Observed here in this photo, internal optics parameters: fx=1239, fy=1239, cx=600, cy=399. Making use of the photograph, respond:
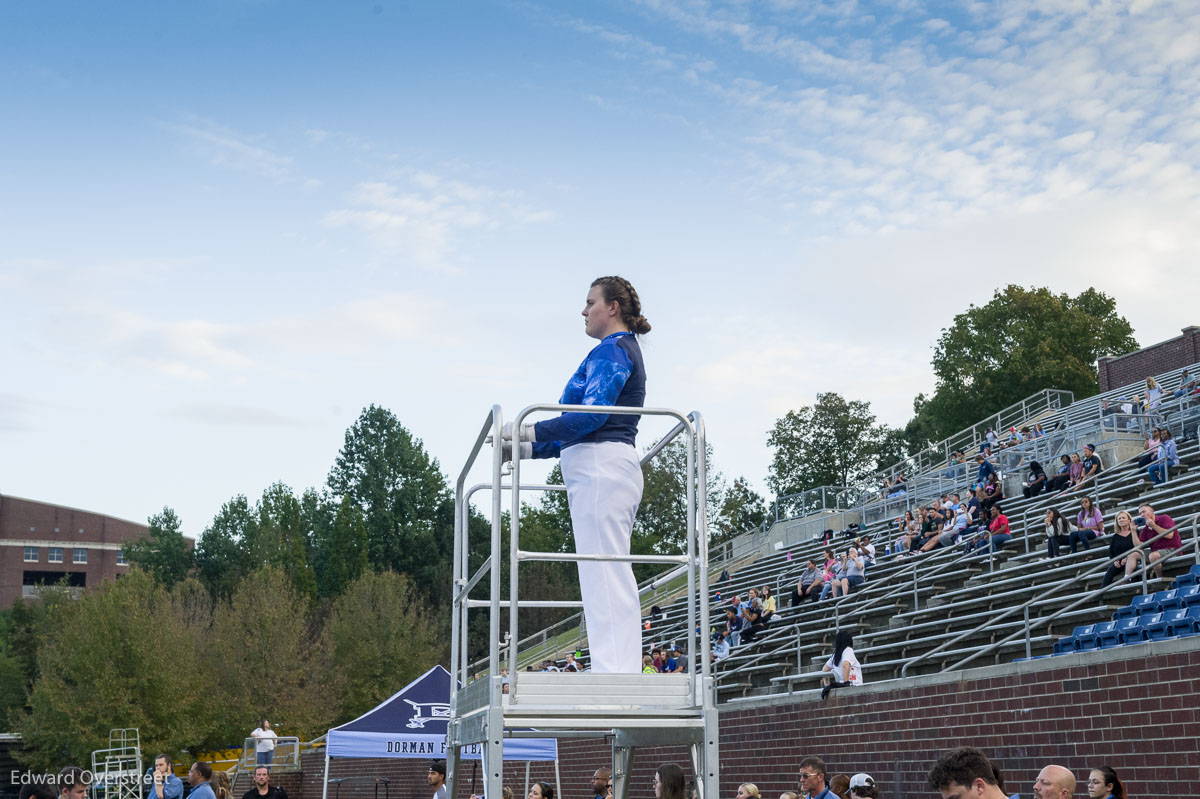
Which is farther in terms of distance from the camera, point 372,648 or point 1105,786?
point 372,648

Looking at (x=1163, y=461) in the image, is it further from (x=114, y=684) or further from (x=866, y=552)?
(x=114, y=684)

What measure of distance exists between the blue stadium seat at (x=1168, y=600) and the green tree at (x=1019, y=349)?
44371 millimetres

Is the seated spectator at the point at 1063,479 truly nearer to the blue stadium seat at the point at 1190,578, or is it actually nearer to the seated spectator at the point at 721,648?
the seated spectator at the point at 721,648

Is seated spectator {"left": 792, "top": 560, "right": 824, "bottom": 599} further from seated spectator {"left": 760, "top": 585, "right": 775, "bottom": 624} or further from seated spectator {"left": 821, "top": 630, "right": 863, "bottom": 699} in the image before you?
seated spectator {"left": 821, "top": 630, "right": 863, "bottom": 699}

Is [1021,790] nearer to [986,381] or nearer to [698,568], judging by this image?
[698,568]

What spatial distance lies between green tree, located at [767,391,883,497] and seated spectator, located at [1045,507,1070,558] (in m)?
50.4

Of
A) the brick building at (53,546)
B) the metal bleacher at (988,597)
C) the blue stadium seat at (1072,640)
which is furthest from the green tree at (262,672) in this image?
the brick building at (53,546)

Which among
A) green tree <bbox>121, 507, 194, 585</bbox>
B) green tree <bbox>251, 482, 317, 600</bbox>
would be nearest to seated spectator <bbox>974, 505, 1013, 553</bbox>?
green tree <bbox>251, 482, 317, 600</bbox>

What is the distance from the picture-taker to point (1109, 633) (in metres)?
12.2

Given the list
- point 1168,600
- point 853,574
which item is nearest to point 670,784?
point 1168,600

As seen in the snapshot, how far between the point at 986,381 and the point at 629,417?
5453 centimetres

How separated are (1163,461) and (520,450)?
58.5ft

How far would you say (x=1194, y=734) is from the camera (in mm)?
9531

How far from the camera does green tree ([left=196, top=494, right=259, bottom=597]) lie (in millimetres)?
68919
